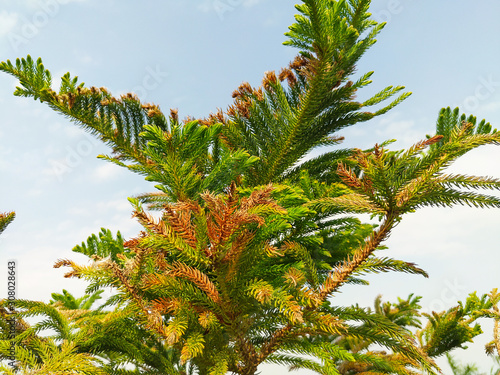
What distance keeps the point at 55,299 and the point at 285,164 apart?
367 centimetres

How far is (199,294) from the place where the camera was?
8.07 feet

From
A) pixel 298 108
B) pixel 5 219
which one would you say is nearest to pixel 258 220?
pixel 298 108

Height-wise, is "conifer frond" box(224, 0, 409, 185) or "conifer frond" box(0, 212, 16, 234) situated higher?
"conifer frond" box(224, 0, 409, 185)

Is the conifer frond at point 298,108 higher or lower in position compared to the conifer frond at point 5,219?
higher

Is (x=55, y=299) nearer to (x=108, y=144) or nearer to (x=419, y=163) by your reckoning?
(x=108, y=144)

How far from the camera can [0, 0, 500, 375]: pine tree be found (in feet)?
7.70

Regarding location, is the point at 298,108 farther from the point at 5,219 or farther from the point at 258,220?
the point at 5,219

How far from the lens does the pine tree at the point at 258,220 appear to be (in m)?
2.35

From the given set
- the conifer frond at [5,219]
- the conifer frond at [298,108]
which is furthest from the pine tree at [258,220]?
the conifer frond at [5,219]

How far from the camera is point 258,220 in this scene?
2248mm

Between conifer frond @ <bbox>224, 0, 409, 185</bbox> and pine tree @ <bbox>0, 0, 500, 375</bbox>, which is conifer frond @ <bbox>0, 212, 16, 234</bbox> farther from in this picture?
conifer frond @ <bbox>224, 0, 409, 185</bbox>

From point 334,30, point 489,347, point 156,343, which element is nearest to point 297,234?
point 156,343

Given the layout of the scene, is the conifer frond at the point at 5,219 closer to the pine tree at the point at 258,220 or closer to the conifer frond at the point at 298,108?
the pine tree at the point at 258,220

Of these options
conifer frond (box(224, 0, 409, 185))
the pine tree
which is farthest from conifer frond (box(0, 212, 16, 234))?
conifer frond (box(224, 0, 409, 185))
